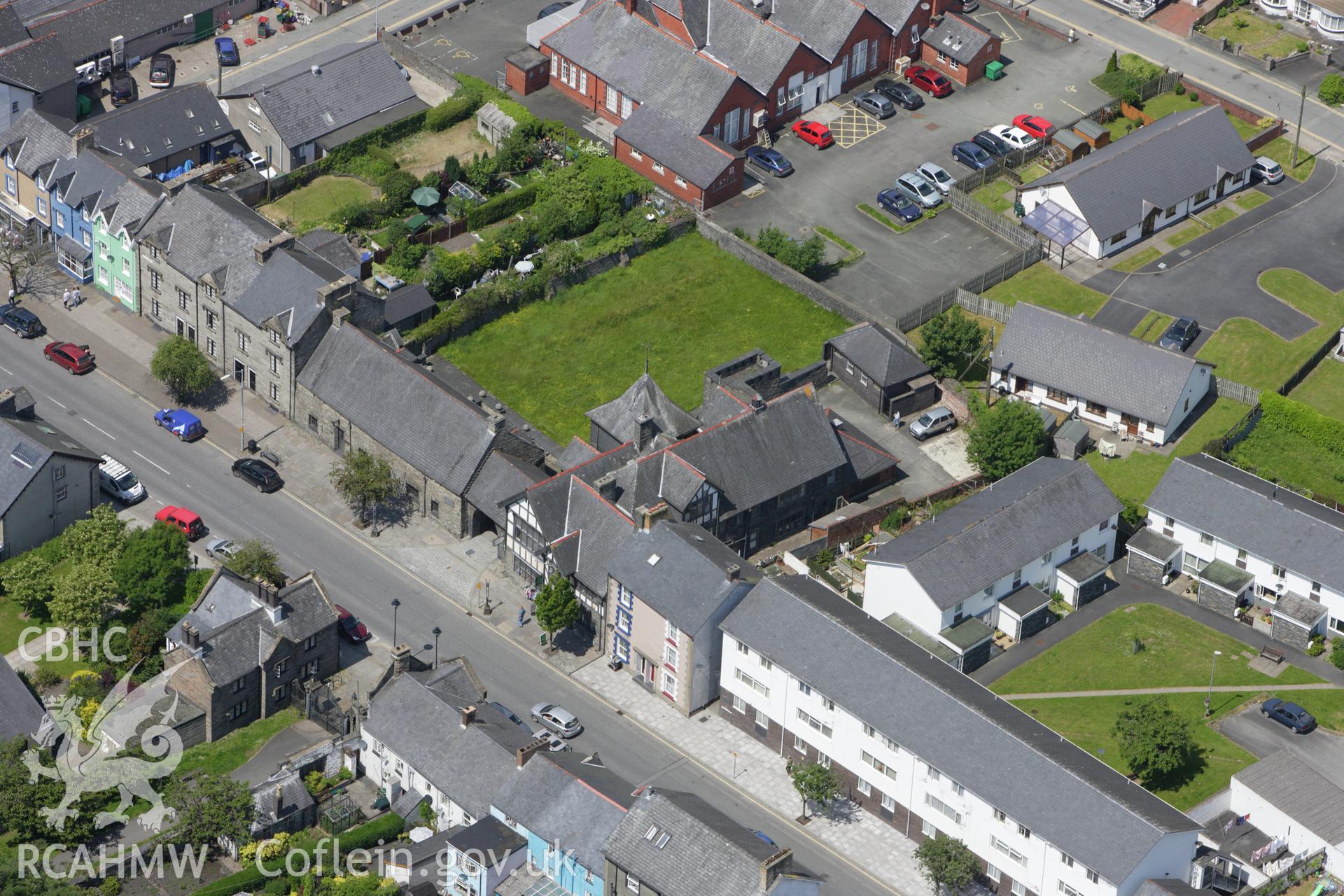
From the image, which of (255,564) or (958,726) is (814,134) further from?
(958,726)

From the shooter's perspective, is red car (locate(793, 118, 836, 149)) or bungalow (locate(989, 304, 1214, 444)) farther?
red car (locate(793, 118, 836, 149))

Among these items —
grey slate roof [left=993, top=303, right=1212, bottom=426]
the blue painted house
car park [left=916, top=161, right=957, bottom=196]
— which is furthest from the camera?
car park [left=916, top=161, right=957, bottom=196]

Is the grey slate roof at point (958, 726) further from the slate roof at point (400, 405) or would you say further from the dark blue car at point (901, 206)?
the dark blue car at point (901, 206)

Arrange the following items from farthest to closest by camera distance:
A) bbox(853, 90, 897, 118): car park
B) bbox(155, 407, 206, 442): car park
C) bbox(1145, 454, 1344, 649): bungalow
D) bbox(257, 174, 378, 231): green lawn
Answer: bbox(853, 90, 897, 118): car park → bbox(257, 174, 378, 231): green lawn → bbox(155, 407, 206, 442): car park → bbox(1145, 454, 1344, 649): bungalow

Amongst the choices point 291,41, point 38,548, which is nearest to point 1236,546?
point 38,548

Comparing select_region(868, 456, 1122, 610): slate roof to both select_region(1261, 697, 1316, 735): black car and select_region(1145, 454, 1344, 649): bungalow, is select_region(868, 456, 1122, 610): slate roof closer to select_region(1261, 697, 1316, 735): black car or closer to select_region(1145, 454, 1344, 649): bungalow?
select_region(1145, 454, 1344, 649): bungalow

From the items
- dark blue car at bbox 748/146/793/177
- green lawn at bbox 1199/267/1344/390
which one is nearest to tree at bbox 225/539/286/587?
dark blue car at bbox 748/146/793/177

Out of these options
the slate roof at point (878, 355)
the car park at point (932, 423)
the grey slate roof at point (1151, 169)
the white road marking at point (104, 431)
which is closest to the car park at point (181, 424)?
the white road marking at point (104, 431)

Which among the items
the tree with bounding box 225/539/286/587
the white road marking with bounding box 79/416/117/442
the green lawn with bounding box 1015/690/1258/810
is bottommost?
the white road marking with bounding box 79/416/117/442
